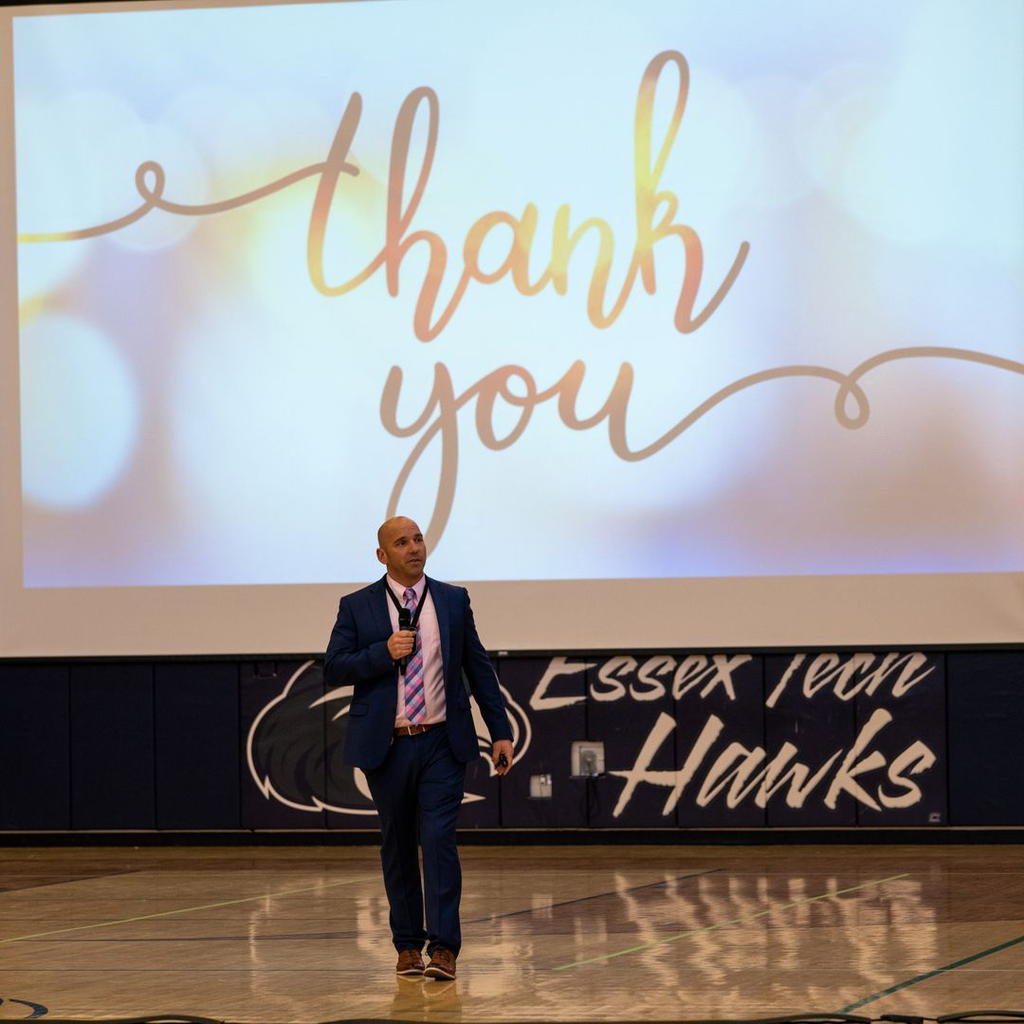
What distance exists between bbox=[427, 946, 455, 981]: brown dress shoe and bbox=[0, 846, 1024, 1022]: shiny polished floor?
4cm

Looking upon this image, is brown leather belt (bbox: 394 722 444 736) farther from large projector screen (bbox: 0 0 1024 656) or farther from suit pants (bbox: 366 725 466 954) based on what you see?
large projector screen (bbox: 0 0 1024 656)

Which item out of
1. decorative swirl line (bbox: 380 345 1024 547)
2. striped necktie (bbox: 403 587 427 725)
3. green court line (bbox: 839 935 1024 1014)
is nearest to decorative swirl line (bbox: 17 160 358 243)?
decorative swirl line (bbox: 380 345 1024 547)

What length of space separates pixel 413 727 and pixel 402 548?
654mm

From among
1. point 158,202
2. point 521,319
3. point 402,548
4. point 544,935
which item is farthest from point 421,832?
point 158,202

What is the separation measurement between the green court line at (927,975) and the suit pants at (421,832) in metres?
1.53

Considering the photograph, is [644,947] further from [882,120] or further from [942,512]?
[882,120]

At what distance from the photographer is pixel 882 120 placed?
37.7ft

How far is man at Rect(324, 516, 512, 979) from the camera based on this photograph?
7141 mm

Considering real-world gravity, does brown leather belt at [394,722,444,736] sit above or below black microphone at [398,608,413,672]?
below

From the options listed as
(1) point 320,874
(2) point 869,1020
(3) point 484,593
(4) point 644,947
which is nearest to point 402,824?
(4) point 644,947

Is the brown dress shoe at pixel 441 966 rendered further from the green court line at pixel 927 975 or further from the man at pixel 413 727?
the green court line at pixel 927 975

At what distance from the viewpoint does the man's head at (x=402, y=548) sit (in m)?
7.29

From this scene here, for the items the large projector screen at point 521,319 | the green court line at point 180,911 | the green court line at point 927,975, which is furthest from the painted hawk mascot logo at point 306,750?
the green court line at point 927,975

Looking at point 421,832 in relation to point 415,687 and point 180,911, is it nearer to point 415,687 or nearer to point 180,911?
point 415,687
